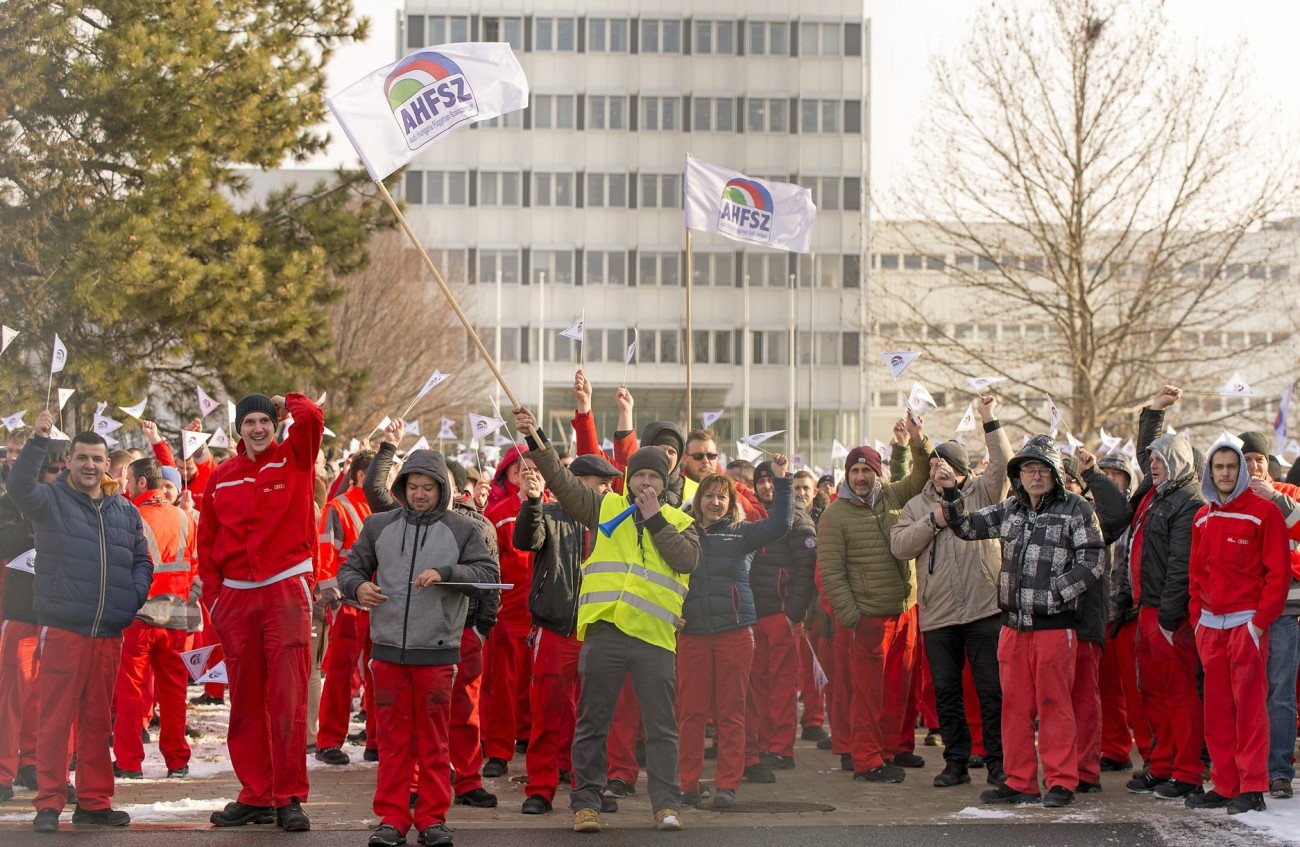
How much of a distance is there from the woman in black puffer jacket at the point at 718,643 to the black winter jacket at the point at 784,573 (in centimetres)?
138

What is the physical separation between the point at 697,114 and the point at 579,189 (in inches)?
234

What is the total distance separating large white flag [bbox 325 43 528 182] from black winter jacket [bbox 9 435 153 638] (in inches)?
108

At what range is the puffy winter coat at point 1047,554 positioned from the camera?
28.1ft

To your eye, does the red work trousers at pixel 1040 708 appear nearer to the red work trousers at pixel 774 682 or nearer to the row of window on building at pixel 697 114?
the red work trousers at pixel 774 682

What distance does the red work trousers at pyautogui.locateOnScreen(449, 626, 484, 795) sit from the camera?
27.7ft

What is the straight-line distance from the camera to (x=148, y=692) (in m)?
9.98

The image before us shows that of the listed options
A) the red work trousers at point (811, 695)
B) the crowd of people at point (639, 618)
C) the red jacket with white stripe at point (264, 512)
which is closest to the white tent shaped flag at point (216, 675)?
the crowd of people at point (639, 618)

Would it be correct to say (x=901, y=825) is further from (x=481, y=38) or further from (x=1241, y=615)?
(x=481, y=38)

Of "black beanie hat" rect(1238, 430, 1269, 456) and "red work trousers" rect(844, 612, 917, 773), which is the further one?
"black beanie hat" rect(1238, 430, 1269, 456)

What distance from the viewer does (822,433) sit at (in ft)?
208

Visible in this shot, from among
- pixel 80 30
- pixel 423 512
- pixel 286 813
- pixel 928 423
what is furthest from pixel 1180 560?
pixel 928 423

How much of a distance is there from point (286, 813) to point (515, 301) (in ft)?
175

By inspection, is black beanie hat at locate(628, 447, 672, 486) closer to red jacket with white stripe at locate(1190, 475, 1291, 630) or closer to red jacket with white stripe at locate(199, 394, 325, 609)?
red jacket with white stripe at locate(199, 394, 325, 609)

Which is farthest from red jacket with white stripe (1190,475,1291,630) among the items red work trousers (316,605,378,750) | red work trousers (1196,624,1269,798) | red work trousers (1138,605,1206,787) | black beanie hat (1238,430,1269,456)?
red work trousers (316,605,378,750)
